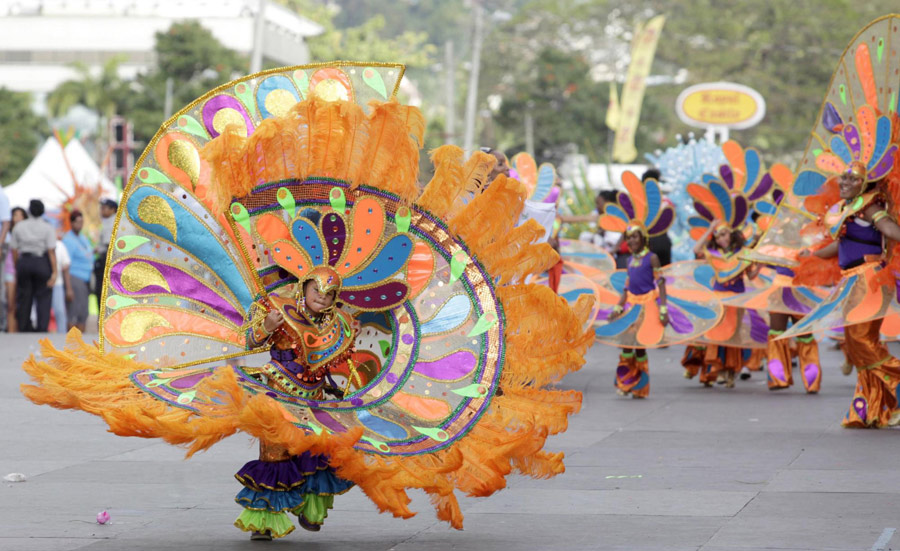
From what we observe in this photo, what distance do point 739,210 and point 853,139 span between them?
3.61 metres

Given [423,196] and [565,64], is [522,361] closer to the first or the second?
[423,196]

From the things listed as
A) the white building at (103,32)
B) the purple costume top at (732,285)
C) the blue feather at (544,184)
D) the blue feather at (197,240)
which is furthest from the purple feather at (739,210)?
the white building at (103,32)

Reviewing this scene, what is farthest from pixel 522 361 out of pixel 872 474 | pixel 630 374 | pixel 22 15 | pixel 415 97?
pixel 415 97

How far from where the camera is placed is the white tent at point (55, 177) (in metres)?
28.2

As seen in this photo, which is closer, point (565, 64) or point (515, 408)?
point (515, 408)

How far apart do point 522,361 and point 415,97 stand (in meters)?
95.0

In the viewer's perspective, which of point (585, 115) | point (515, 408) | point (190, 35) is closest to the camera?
point (515, 408)

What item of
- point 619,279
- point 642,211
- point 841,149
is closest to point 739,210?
point 619,279

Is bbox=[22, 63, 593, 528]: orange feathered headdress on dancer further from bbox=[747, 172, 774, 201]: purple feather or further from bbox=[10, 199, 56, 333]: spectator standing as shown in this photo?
bbox=[10, 199, 56, 333]: spectator standing

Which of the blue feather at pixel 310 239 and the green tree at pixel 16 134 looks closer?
the blue feather at pixel 310 239

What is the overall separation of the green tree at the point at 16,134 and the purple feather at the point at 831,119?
45503 mm

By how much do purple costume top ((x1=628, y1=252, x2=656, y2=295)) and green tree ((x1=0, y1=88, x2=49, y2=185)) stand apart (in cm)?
4325

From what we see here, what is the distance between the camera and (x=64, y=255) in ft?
63.2

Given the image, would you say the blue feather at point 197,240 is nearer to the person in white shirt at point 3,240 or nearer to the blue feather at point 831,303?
the blue feather at point 831,303
